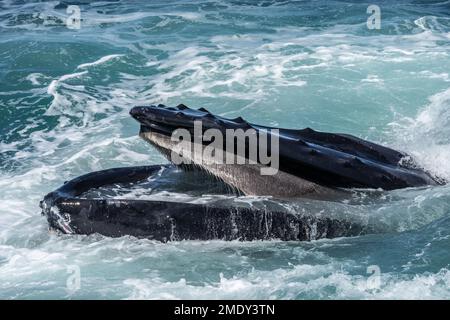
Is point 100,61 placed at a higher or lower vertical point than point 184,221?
lower

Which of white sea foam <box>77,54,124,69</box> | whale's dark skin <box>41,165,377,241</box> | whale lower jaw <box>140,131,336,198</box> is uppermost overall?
whale lower jaw <box>140,131,336,198</box>

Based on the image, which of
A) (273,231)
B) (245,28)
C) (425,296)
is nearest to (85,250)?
(273,231)

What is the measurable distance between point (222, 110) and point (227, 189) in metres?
6.33

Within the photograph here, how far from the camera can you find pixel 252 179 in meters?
7.76

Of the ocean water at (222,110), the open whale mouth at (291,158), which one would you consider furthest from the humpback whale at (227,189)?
the ocean water at (222,110)

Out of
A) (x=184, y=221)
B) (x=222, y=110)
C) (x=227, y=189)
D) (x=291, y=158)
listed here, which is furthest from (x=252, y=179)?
(x=222, y=110)

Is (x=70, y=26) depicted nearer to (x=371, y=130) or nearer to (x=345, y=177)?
(x=371, y=130)

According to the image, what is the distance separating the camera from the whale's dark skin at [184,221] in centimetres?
759

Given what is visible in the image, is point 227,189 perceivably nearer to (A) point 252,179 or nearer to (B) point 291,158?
(A) point 252,179

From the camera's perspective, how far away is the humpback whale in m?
7.54

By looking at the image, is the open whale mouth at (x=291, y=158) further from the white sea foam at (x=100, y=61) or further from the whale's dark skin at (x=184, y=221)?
the white sea foam at (x=100, y=61)

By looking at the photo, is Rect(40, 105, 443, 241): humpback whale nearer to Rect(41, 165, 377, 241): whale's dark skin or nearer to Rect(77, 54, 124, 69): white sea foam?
Rect(41, 165, 377, 241): whale's dark skin

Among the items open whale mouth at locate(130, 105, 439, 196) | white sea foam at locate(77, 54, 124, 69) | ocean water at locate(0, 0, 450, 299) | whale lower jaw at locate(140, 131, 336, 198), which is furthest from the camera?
white sea foam at locate(77, 54, 124, 69)

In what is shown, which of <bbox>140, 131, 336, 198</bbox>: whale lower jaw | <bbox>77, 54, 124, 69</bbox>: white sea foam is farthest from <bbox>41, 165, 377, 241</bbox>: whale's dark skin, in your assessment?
<bbox>77, 54, 124, 69</bbox>: white sea foam
